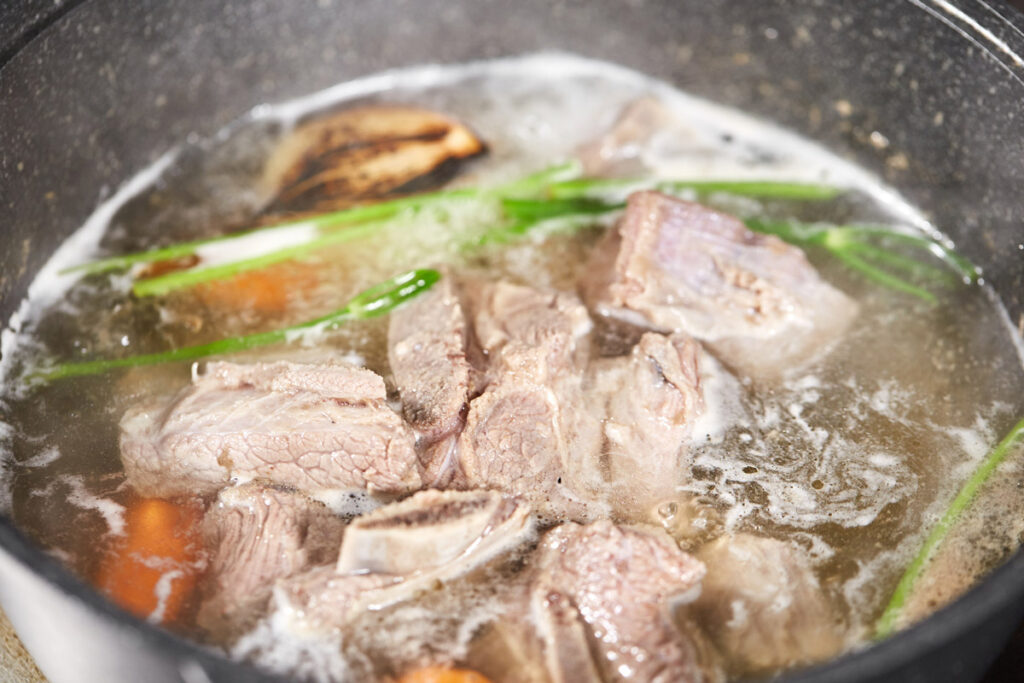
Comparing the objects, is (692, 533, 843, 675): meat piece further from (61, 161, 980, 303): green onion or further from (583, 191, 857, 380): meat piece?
(61, 161, 980, 303): green onion

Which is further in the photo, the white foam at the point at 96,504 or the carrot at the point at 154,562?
the white foam at the point at 96,504

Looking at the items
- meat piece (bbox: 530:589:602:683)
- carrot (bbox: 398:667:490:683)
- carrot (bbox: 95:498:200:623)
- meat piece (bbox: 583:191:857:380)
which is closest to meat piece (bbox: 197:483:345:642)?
carrot (bbox: 95:498:200:623)

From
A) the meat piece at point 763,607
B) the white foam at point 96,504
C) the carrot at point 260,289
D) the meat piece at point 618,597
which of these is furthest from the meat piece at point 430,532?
the carrot at point 260,289

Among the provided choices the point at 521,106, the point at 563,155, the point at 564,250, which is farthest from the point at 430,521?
the point at 521,106

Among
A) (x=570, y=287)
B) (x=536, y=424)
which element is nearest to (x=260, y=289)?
(x=570, y=287)

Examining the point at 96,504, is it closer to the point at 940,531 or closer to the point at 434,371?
the point at 434,371

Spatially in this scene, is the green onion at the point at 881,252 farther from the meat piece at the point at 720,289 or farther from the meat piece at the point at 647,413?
the meat piece at the point at 647,413

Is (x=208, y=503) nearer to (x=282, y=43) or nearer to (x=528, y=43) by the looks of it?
(x=282, y=43)
